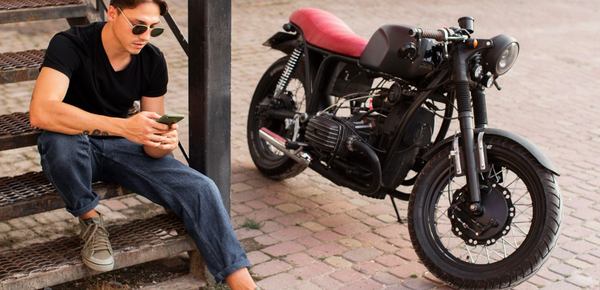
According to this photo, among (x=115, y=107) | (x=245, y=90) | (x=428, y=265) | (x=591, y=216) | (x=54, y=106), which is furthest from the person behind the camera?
(x=245, y=90)

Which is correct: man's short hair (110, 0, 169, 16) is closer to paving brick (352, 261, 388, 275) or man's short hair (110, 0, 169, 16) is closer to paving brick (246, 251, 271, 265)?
paving brick (246, 251, 271, 265)

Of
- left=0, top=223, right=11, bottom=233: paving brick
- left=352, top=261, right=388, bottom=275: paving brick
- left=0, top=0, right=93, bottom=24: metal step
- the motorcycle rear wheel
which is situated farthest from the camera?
the motorcycle rear wheel

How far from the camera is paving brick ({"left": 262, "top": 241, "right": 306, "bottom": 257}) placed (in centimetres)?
521

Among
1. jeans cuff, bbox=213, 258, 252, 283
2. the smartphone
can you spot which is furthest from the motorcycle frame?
the smartphone

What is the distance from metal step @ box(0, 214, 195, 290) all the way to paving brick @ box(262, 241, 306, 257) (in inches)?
29.6

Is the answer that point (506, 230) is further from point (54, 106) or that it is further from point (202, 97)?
point (54, 106)

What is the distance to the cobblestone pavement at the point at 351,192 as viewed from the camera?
200 inches

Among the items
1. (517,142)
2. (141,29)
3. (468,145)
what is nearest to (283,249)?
(468,145)

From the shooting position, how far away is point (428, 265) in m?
4.82

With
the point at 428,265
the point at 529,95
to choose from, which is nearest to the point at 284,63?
the point at 428,265

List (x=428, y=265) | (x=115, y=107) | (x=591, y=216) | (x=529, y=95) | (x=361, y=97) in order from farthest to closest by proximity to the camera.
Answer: (x=529, y=95) < (x=591, y=216) < (x=361, y=97) < (x=428, y=265) < (x=115, y=107)

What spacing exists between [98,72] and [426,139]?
185cm

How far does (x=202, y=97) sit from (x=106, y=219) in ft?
4.55

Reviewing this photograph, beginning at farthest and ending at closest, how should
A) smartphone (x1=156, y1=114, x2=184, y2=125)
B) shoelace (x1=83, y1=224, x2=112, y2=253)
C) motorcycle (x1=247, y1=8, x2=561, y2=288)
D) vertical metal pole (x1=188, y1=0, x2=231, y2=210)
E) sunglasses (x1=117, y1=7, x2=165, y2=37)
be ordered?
motorcycle (x1=247, y1=8, x2=561, y2=288) → vertical metal pole (x1=188, y1=0, x2=231, y2=210) → shoelace (x1=83, y1=224, x2=112, y2=253) → sunglasses (x1=117, y1=7, x2=165, y2=37) → smartphone (x1=156, y1=114, x2=184, y2=125)
